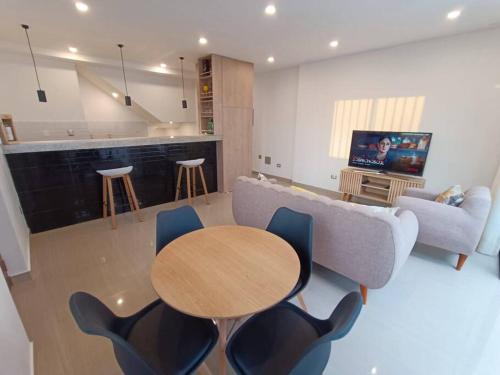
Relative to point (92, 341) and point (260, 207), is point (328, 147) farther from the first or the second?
point (92, 341)

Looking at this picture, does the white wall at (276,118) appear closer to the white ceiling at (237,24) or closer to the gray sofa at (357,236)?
the white ceiling at (237,24)

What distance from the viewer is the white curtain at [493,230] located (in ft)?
7.95

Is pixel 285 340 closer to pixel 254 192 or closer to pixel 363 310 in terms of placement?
pixel 363 310

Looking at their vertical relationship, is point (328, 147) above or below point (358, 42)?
below

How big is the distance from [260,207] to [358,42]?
10.0 ft

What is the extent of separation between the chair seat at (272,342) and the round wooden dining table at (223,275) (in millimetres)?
138

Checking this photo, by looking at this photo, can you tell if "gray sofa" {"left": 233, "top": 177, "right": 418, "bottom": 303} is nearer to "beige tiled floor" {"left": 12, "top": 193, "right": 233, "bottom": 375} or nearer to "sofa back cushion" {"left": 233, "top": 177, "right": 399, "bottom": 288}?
"sofa back cushion" {"left": 233, "top": 177, "right": 399, "bottom": 288}

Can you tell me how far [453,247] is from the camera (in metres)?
2.24

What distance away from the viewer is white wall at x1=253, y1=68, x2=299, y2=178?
5.30 meters

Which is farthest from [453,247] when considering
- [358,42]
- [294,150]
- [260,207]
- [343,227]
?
[294,150]

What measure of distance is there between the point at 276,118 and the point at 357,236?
14.8ft

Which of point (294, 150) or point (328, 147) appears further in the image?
point (294, 150)

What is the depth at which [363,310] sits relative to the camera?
1.84 metres

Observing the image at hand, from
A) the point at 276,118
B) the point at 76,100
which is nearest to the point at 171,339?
the point at 76,100
